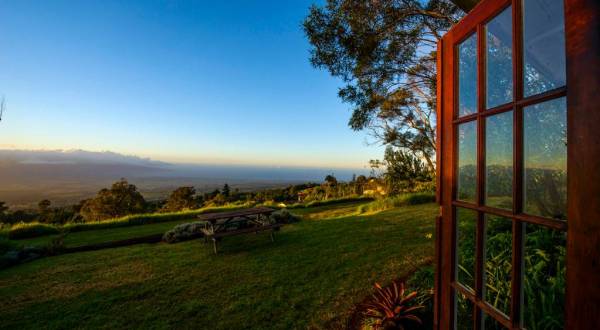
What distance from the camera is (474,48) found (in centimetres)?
151

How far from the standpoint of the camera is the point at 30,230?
759cm

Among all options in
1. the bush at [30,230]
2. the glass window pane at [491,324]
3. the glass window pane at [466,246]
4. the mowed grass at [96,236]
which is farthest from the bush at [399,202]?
the bush at [30,230]

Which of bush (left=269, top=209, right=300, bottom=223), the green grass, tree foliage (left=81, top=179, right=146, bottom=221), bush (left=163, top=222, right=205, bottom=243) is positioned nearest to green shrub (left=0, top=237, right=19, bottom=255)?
the green grass

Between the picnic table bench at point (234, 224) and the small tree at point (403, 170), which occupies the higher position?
the small tree at point (403, 170)

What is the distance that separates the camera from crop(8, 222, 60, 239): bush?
24.1 ft

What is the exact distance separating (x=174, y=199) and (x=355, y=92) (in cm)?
2371

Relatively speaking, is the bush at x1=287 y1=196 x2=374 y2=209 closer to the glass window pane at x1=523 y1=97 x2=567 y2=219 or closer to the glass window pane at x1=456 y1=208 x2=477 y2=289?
the glass window pane at x1=456 y1=208 x2=477 y2=289

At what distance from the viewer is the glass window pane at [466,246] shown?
160 centimetres

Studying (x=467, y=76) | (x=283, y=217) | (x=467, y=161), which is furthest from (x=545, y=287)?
(x=283, y=217)

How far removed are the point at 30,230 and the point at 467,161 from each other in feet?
36.0

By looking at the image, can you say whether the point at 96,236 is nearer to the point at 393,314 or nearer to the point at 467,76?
the point at 393,314

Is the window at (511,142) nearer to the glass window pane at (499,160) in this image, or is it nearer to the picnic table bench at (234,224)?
the glass window pane at (499,160)

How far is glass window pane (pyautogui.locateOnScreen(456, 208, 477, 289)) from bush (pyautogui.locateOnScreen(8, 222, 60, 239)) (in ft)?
35.0

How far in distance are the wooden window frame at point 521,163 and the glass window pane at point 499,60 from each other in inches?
1.2
